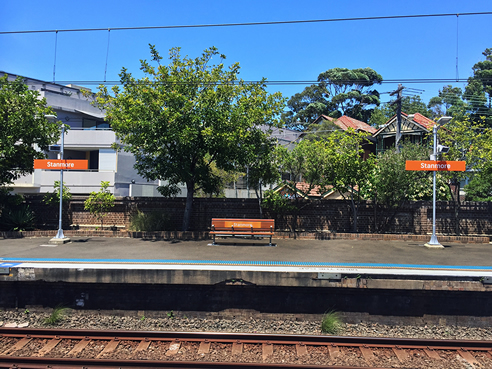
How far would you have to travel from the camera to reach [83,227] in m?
15.6

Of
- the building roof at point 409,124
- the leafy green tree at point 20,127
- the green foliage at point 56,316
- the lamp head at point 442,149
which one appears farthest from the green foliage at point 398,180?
the leafy green tree at point 20,127

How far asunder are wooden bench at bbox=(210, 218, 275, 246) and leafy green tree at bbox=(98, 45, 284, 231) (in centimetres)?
237

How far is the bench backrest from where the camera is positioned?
11875 mm

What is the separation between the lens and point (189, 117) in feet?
40.2

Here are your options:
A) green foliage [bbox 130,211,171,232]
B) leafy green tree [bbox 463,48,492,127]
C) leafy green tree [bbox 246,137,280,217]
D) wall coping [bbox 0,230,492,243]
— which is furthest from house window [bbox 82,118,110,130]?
leafy green tree [bbox 463,48,492,127]

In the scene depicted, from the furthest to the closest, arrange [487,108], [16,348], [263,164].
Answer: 1. [487,108]
2. [263,164]
3. [16,348]

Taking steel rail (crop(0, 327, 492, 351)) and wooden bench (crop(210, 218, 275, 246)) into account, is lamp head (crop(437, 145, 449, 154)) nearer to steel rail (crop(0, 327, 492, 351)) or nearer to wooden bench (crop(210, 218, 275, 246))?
wooden bench (crop(210, 218, 275, 246))

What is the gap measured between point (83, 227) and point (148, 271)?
30.0ft

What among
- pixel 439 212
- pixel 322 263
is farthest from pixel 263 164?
pixel 439 212

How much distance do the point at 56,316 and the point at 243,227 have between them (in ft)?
19.7

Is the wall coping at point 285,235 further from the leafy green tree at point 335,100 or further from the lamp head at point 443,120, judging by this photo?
the leafy green tree at point 335,100

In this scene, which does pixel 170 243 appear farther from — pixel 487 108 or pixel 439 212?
pixel 487 108

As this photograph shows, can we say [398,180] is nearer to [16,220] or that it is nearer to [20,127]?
[20,127]

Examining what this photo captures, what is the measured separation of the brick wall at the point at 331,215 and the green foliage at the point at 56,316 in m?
6.58
